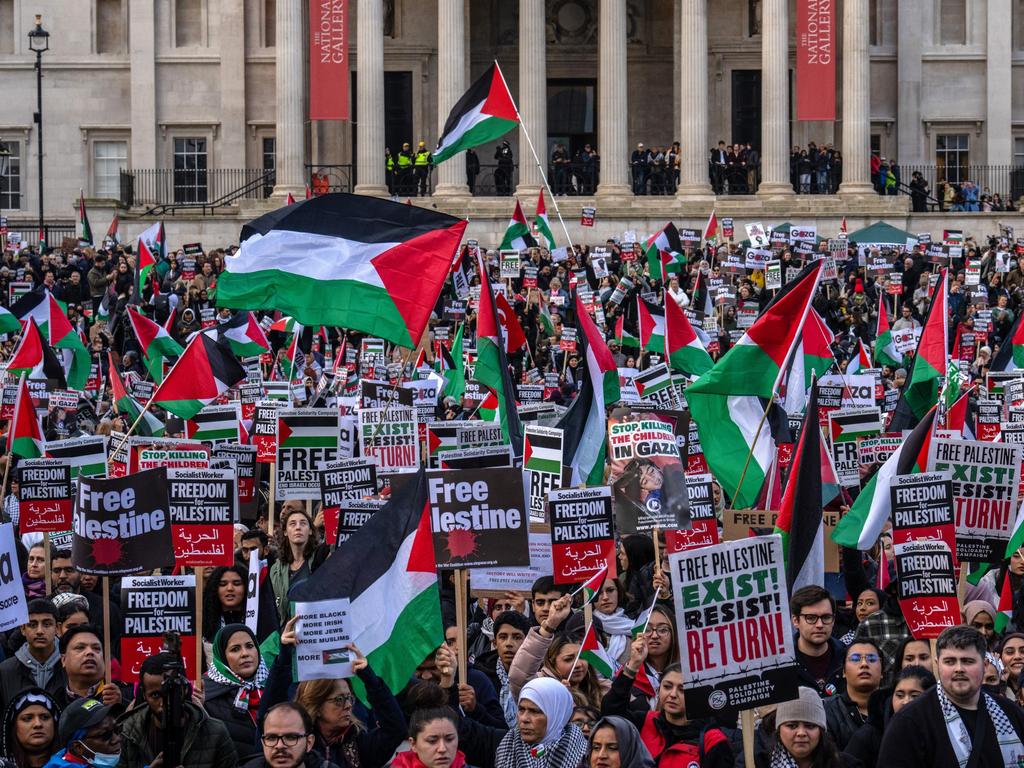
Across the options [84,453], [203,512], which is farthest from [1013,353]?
[203,512]

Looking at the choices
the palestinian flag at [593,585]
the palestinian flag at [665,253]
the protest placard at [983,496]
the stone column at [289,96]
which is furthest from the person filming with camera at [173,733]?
the stone column at [289,96]

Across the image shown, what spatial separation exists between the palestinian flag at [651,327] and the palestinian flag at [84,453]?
30.6ft

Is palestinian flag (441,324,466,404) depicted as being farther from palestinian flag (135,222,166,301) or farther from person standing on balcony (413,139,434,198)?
person standing on balcony (413,139,434,198)

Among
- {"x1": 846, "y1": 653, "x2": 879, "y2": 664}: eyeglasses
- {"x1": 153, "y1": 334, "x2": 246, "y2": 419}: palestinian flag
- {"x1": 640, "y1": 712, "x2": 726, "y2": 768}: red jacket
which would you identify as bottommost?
{"x1": 640, "y1": 712, "x2": 726, "y2": 768}: red jacket

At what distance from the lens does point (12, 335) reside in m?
33.7

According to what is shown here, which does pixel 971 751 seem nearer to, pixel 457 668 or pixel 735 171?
pixel 457 668

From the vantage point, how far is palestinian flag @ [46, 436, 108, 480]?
18031 mm

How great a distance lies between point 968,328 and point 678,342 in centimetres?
1000

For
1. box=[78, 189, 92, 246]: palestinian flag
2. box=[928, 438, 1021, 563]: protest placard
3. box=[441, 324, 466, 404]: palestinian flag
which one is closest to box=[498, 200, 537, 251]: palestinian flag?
box=[441, 324, 466, 404]: palestinian flag

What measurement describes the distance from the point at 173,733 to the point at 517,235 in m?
27.0

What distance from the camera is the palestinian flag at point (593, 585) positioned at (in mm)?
13355

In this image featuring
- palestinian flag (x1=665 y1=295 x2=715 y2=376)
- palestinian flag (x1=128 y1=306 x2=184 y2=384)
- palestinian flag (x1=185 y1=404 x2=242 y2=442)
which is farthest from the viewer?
palestinian flag (x1=128 y1=306 x2=184 y2=384)

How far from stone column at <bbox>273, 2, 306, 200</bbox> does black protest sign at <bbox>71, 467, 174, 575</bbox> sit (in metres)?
38.4

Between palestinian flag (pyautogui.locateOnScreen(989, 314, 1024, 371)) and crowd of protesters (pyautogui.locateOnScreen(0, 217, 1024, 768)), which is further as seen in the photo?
palestinian flag (pyautogui.locateOnScreen(989, 314, 1024, 371))
